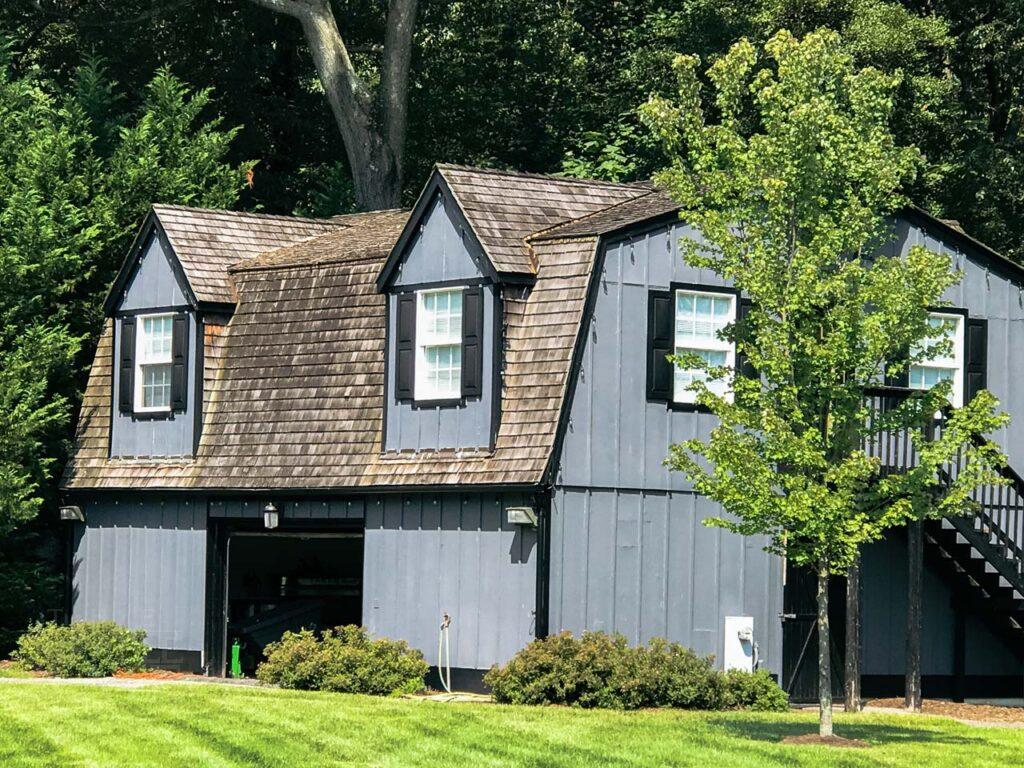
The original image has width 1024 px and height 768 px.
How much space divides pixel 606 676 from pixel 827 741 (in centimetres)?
397

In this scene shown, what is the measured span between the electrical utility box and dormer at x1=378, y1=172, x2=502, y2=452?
13.7 ft

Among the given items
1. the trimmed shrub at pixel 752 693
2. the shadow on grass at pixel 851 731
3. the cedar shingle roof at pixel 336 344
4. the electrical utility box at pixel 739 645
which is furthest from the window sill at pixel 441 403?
the shadow on grass at pixel 851 731

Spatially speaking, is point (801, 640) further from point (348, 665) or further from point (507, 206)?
point (507, 206)

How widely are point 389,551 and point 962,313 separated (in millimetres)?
9386

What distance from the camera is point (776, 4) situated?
136 feet

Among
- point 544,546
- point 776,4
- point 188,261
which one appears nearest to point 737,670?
point 544,546

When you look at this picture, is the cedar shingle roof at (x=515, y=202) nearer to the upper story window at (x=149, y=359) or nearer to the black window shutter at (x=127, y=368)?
the upper story window at (x=149, y=359)

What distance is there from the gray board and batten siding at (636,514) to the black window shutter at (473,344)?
5.10 ft

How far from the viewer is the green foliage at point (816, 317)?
21.4 m

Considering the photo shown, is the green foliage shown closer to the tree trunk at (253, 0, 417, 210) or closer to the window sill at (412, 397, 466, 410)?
the window sill at (412, 397, 466, 410)

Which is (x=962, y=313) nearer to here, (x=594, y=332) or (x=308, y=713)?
(x=594, y=332)

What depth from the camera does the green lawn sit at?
64.0 ft

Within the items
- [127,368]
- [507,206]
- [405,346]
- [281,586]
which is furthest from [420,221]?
[281,586]

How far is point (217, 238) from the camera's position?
32.7m
